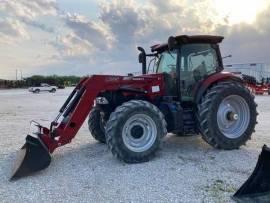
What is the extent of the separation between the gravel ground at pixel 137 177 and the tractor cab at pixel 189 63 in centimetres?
128

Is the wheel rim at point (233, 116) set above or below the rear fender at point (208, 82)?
below

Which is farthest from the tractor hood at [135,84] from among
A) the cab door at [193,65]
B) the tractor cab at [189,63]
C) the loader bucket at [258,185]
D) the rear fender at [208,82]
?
the loader bucket at [258,185]

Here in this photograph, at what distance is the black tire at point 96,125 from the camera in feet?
28.0

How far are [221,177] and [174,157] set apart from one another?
142cm

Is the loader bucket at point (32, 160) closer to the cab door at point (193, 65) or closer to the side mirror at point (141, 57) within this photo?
the cab door at point (193, 65)

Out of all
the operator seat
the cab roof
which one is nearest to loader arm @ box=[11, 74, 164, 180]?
the operator seat

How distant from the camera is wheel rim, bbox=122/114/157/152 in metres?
6.82

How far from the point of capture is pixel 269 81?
34688 millimetres

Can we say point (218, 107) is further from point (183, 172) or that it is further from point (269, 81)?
point (269, 81)

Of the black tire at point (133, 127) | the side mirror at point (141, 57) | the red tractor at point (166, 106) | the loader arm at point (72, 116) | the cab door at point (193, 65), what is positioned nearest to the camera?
the loader arm at point (72, 116)

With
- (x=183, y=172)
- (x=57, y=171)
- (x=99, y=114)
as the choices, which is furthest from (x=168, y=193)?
(x=99, y=114)

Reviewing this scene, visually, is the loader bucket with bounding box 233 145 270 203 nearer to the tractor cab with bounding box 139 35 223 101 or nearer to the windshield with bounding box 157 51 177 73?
the tractor cab with bounding box 139 35 223 101

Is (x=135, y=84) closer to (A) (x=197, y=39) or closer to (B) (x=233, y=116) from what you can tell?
(A) (x=197, y=39)

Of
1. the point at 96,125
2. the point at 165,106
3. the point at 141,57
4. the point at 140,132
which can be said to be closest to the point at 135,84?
the point at 165,106
